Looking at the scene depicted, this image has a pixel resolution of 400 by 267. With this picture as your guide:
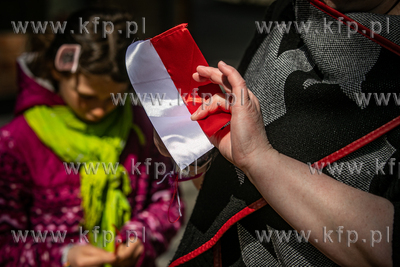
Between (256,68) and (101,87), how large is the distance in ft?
2.72

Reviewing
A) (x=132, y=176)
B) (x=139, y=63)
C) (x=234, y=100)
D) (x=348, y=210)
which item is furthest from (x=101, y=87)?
(x=348, y=210)

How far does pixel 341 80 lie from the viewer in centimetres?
82

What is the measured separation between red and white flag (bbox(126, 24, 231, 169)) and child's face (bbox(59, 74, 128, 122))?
659mm

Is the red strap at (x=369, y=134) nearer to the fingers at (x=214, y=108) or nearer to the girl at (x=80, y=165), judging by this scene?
the fingers at (x=214, y=108)

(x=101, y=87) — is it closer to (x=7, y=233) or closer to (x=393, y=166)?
(x=7, y=233)

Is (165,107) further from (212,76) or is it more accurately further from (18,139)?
(18,139)

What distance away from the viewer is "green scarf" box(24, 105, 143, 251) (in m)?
1.56

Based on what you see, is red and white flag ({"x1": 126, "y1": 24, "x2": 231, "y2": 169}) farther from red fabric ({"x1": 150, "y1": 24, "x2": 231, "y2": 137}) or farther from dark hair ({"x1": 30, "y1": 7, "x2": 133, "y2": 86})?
dark hair ({"x1": 30, "y1": 7, "x2": 133, "y2": 86})

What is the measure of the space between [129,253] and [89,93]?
819 millimetres

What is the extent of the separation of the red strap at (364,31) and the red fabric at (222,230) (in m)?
0.52

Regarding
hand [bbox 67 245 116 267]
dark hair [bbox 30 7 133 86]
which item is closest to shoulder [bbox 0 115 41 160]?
dark hair [bbox 30 7 133 86]

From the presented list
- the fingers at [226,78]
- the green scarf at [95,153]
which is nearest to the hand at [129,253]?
the green scarf at [95,153]

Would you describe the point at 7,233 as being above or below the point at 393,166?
below

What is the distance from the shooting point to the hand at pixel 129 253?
1.47 m
